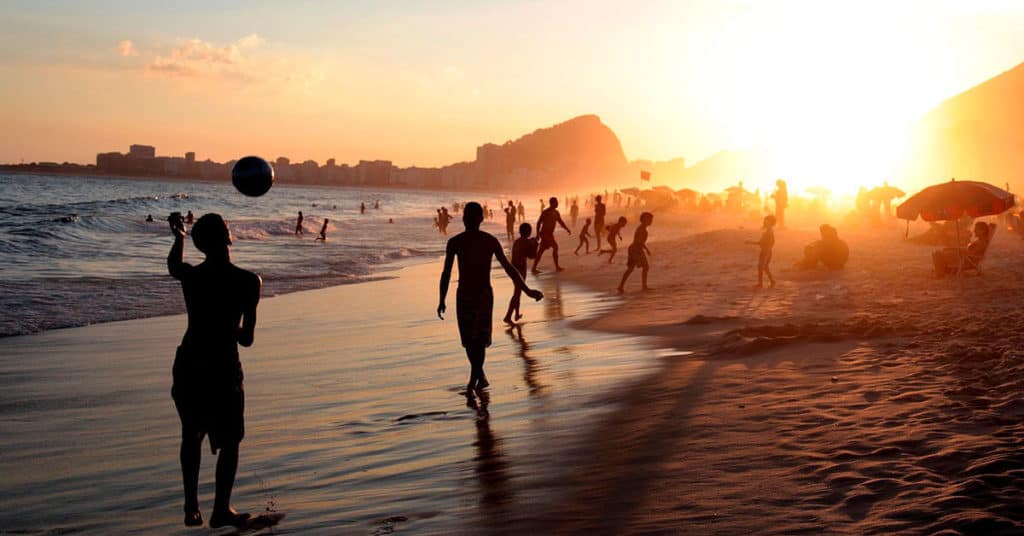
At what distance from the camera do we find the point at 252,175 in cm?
633

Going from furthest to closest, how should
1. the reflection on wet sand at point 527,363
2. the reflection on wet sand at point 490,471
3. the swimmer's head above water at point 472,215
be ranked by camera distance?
the reflection on wet sand at point 527,363 < the swimmer's head above water at point 472,215 < the reflection on wet sand at point 490,471

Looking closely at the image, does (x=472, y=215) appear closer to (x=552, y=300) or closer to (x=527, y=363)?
(x=527, y=363)

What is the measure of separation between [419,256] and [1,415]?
2606 centimetres

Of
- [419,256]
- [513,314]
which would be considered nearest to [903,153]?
[419,256]

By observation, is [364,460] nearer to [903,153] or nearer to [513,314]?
[513,314]

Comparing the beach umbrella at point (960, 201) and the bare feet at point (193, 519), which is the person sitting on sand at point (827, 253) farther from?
the bare feet at point (193, 519)

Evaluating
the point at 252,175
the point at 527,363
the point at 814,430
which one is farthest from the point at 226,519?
the point at 527,363

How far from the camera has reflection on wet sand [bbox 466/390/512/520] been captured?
4.77m

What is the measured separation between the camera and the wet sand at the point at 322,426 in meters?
4.98

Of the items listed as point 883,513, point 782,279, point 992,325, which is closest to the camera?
point 883,513

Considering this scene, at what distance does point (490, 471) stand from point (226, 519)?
5.44 ft

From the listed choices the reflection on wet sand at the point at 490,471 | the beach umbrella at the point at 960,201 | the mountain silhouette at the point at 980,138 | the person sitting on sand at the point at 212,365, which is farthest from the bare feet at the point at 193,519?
the mountain silhouette at the point at 980,138

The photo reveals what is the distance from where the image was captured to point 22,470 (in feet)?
19.6

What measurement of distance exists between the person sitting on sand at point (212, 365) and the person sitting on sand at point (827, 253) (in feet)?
53.4
